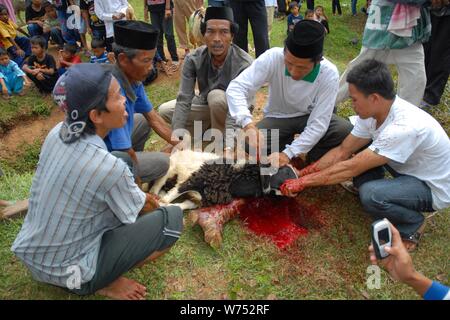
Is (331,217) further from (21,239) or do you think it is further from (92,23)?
(92,23)

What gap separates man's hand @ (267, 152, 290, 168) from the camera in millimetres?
3555

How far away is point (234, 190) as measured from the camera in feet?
11.4

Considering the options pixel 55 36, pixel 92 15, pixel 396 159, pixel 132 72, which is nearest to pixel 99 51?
pixel 92 15

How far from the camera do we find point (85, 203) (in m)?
2.16

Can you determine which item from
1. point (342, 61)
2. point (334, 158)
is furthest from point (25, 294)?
point (342, 61)

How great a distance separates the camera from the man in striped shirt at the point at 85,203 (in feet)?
6.77

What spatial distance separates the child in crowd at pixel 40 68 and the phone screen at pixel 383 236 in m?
6.98

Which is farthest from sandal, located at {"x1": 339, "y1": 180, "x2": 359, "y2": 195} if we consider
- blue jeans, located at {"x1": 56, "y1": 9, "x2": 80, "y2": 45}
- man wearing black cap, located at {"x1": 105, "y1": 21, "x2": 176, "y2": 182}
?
blue jeans, located at {"x1": 56, "y1": 9, "x2": 80, "y2": 45}

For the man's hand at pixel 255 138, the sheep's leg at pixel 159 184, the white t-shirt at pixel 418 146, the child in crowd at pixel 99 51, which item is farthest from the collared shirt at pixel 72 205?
the child in crowd at pixel 99 51

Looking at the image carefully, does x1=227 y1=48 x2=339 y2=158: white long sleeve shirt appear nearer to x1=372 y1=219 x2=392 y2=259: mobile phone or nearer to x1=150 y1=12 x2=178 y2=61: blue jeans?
x1=372 y1=219 x2=392 y2=259: mobile phone

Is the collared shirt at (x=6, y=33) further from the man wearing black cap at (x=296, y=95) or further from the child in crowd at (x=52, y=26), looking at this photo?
the man wearing black cap at (x=296, y=95)

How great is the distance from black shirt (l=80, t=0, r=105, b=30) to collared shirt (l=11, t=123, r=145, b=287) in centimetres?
631

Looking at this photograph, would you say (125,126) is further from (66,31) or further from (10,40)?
(66,31)

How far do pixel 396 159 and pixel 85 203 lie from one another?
228cm
